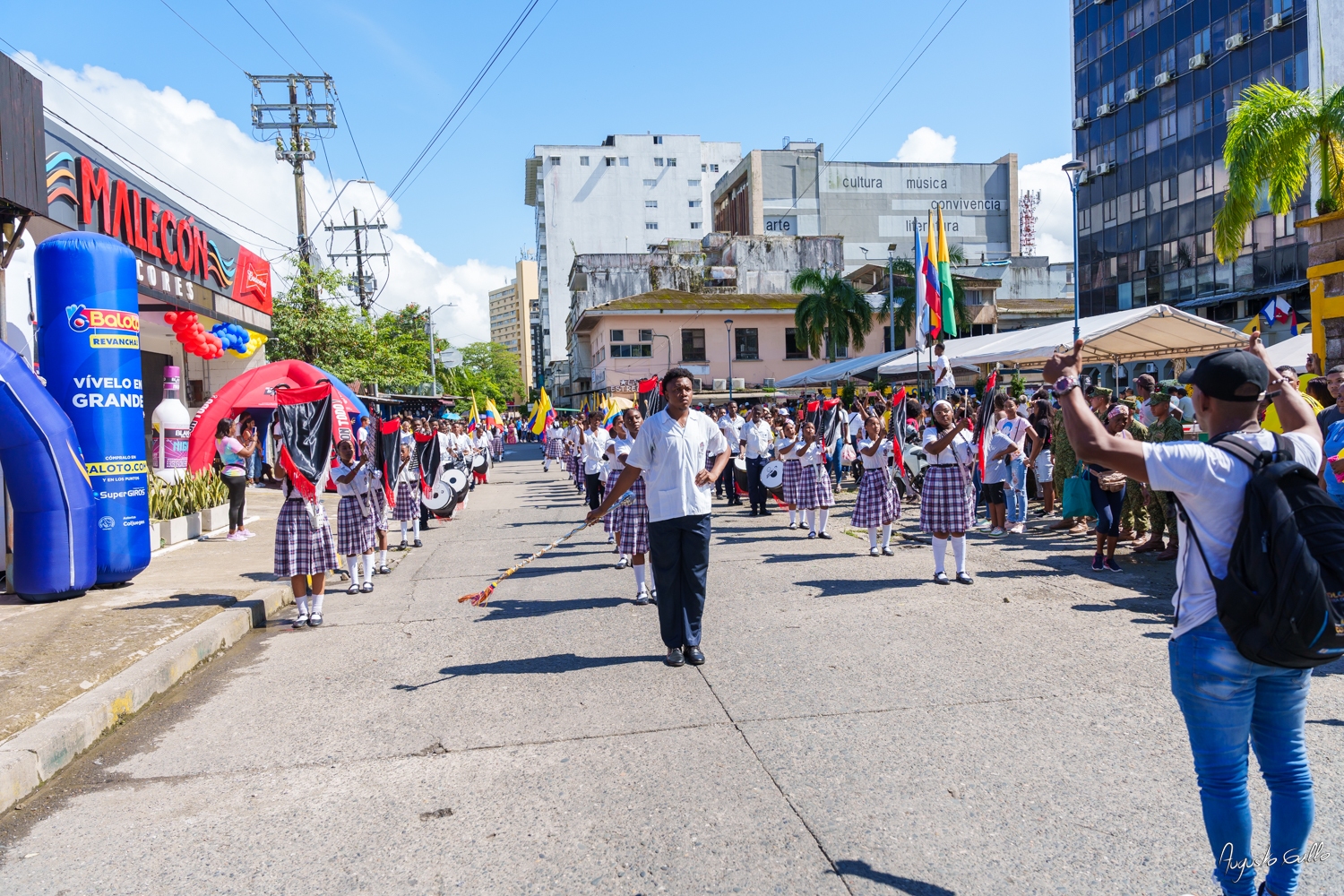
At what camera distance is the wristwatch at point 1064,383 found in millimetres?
3148

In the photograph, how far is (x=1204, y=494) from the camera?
9.27 ft

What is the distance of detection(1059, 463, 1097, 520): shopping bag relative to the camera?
11195 mm

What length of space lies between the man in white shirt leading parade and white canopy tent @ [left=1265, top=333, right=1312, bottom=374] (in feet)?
45.4

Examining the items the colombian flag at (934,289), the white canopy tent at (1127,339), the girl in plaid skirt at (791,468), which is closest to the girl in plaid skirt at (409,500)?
the girl in plaid skirt at (791,468)

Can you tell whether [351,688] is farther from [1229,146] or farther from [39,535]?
[1229,146]

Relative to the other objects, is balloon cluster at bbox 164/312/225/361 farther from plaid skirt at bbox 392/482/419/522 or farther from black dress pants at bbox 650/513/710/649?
black dress pants at bbox 650/513/710/649

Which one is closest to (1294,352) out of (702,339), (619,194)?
(702,339)

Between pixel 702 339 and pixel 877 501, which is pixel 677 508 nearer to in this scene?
pixel 877 501

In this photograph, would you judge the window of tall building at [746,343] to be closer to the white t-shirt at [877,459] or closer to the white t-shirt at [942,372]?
the white t-shirt at [942,372]

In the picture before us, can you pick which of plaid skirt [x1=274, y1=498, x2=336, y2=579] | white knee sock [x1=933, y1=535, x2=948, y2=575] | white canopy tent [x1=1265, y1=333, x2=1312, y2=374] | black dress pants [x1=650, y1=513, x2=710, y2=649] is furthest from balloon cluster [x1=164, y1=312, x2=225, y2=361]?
white canopy tent [x1=1265, y1=333, x2=1312, y2=374]

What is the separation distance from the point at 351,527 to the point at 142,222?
28.3ft

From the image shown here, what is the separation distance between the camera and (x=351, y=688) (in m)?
6.11

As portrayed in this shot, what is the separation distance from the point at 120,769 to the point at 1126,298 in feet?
148

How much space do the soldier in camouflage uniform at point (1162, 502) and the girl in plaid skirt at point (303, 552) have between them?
8.08 meters
